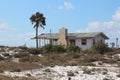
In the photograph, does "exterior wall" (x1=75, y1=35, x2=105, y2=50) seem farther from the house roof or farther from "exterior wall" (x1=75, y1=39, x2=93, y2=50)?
the house roof

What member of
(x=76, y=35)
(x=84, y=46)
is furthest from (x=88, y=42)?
(x=76, y=35)

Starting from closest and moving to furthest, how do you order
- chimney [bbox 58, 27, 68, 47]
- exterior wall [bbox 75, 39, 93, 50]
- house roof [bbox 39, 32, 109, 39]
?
1. exterior wall [bbox 75, 39, 93, 50]
2. house roof [bbox 39, 32, 109, 39]
3. chimney [bbox 58, 27, 68, 47]

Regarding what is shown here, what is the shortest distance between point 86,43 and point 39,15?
10.4m

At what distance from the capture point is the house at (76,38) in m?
66.4

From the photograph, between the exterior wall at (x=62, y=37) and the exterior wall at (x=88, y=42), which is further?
the exterior wall at (x=62, y=37)

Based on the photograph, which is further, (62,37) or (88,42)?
(62,37)

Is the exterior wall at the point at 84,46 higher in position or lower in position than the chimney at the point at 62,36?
lower

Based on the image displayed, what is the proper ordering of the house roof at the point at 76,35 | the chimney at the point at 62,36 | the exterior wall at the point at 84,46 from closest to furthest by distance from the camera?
the exterior wall at the point at 84,46, the house roof at the point at 76,35, the chimney at the point at 62,36

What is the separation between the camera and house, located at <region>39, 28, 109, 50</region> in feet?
218

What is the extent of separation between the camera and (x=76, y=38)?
67.5 m

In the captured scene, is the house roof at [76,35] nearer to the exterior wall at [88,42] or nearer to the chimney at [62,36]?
the exterior wall at [88,42]

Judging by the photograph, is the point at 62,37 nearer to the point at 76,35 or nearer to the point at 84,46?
the point at 76,35

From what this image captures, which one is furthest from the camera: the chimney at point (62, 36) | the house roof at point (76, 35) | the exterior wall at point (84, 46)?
the chimney at point (62, 36)

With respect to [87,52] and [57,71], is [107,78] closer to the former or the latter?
[57,71]
